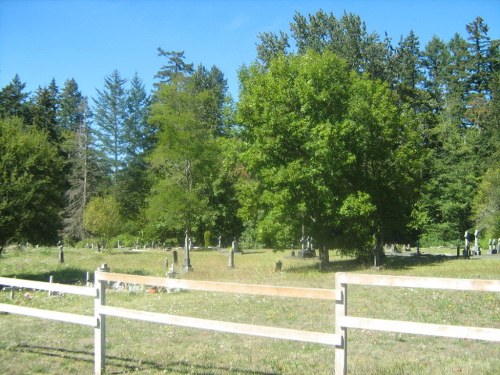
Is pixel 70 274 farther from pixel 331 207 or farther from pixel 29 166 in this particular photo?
pixel 331 207

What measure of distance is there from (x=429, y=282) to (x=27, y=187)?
23194mm

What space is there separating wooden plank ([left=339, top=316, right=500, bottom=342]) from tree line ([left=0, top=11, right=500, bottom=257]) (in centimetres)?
2187

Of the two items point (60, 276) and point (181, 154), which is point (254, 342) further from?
point (181, 154)

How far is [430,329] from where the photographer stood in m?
4.94

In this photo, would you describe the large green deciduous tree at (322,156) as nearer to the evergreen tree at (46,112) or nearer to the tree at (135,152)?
the tree at (135,152)

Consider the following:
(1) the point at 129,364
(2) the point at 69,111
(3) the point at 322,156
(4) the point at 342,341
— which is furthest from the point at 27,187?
(2) the point at 69,111

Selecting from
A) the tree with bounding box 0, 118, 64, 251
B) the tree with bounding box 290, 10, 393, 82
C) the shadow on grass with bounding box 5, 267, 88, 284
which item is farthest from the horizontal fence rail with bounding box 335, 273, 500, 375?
the tree with bounding box 290, 10, 393, 82

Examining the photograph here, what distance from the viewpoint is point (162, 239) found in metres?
60.0

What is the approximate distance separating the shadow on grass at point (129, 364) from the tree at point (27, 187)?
57.6 ft

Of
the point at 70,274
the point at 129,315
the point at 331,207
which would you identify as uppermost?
the point at 331,207

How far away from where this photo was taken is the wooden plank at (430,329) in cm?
468

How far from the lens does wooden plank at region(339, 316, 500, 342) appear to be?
15.4 feet

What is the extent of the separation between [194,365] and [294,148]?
900 inches

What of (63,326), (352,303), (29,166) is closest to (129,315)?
(63,326)
